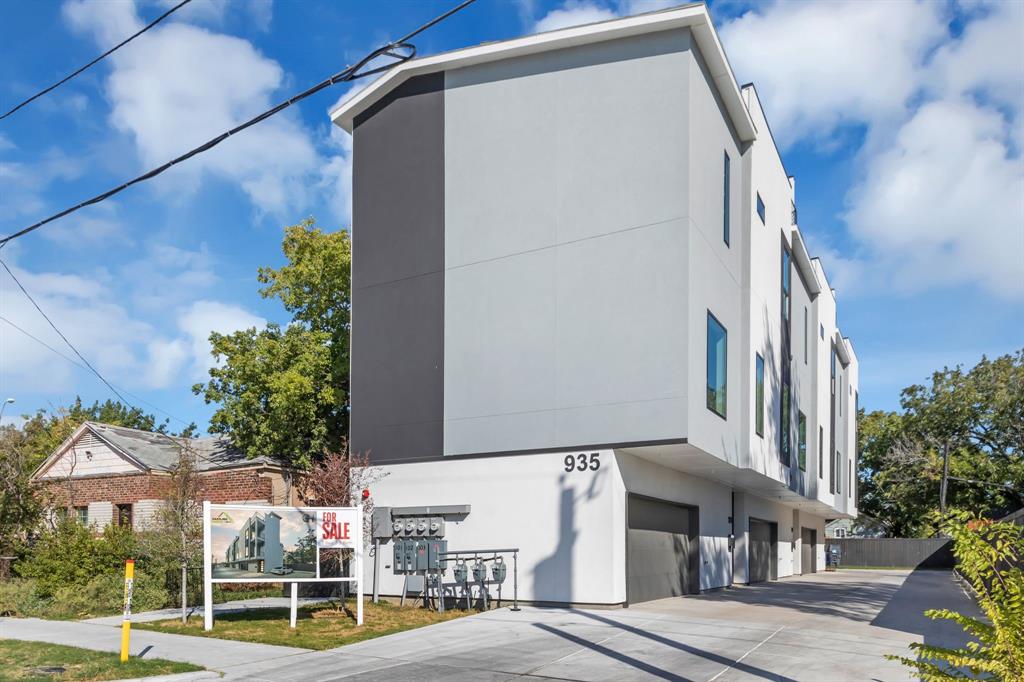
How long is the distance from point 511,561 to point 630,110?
34.1 feet

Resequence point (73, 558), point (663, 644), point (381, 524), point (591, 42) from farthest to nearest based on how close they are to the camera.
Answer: point (381, 524), point (73, 558), point (591, 42), point (663, 644)

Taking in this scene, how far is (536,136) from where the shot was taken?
67.9 ft

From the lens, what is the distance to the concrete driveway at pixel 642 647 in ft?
37.4

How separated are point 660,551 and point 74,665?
547 inches

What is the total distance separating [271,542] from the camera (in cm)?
1608

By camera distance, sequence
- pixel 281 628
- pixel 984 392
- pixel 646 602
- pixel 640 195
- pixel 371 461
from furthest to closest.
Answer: pixel 984 392 < pixel 371 461 < pixel 646 602 < pixel 640 195 < pixel 281 628

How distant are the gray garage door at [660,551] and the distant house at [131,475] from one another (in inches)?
460

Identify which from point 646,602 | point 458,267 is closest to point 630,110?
point 458,267

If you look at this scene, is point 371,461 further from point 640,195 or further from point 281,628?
point 640,195

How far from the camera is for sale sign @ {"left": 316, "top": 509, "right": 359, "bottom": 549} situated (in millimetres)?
16609

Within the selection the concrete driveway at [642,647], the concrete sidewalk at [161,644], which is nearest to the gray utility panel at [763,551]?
the concrete driveway at [642,647]

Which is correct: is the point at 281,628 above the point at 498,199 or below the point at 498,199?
below

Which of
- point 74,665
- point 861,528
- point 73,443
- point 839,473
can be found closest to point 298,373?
point 73,443

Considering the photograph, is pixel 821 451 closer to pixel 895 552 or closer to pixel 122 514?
pixel 895 552
